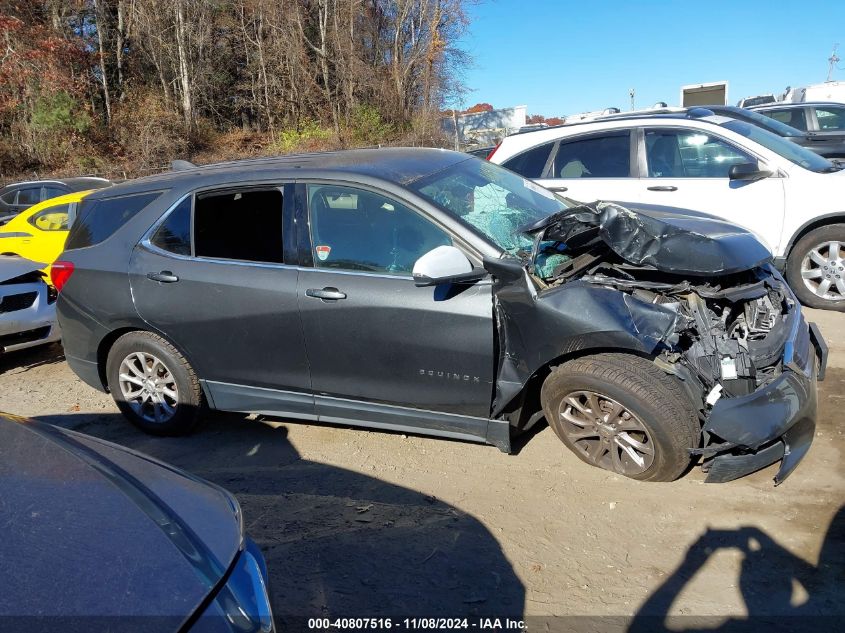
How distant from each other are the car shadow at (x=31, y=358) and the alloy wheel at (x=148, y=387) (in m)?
2.35

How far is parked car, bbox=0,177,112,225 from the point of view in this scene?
11.1m

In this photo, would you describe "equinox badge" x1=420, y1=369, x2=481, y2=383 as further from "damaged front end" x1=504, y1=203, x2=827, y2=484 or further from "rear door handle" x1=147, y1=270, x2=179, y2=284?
"rear door handle" x1=147, y1=270, x2=179, y2=284

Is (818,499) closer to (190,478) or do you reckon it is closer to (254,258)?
(190,478)

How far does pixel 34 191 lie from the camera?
12000 mm

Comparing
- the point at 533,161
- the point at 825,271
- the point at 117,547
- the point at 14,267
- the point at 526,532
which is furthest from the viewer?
the point at 533,161

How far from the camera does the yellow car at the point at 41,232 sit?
27.5ft

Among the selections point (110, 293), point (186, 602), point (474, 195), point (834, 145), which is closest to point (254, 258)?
point (110, 293)

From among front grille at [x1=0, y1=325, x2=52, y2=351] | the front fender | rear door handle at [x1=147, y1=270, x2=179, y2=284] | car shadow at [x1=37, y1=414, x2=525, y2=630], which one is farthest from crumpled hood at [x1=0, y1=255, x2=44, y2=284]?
the front fender

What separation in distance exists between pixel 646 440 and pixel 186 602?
2.52 m

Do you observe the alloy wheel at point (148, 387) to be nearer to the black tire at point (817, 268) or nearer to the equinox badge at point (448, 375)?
the equinox badge at point (448, 375)

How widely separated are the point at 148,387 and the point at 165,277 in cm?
82

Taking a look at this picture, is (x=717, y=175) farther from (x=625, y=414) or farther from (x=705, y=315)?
(x=625, y=414)

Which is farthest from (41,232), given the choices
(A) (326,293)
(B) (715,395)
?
(B) (715,395)

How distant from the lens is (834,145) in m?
9.66
